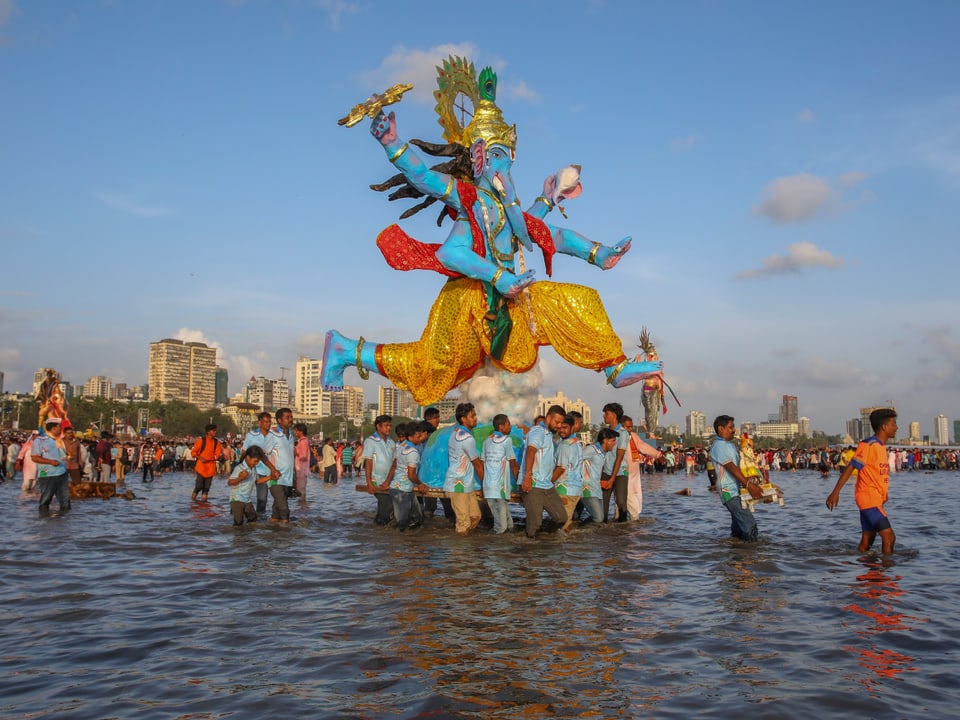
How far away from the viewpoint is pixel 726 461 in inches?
325

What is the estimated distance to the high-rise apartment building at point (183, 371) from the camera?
184500 millimetres

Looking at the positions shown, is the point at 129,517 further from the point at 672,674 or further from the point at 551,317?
the point at 672,674

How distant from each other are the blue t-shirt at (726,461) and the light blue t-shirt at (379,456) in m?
3.84

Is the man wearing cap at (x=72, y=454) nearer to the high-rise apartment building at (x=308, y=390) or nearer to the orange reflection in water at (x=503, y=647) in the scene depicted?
the orange reflection in water at (x=503, y=647)

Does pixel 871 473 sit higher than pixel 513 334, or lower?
lower

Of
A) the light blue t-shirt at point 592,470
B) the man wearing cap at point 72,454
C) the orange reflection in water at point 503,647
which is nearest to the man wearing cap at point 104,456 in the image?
the man wearing cap at point 72,454

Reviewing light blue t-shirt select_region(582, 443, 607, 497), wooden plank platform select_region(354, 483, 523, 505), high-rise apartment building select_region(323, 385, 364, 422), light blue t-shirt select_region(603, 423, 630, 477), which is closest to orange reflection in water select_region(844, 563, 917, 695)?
light blue t-shirt select_region(582, 443, 607, 497)

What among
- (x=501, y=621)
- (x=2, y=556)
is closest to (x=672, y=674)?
(x=501, y=621)

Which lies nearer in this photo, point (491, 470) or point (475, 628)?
point (475, 628)

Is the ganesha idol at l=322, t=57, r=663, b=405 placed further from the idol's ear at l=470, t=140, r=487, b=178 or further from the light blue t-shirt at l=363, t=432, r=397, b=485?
the light blue t-shirt at l=363, t=432, r=397, b=485

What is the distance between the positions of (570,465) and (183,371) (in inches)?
7641

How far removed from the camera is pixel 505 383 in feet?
34.1

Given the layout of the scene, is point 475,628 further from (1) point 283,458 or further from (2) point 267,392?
(2) point 267,392

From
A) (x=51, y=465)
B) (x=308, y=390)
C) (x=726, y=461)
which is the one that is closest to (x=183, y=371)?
(x=308, y=390)
